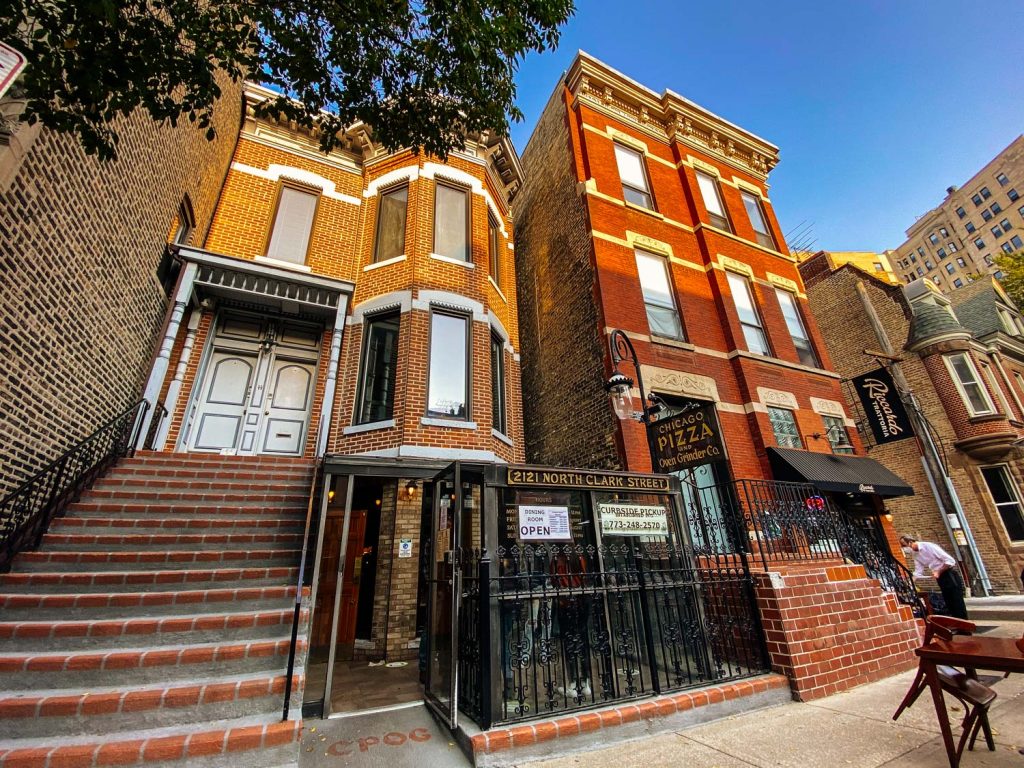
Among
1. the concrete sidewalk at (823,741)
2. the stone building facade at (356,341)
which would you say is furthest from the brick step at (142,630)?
the concrete sidewalk at (823,741)

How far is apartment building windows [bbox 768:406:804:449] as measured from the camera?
10.8m

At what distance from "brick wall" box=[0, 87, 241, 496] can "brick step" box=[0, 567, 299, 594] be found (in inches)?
63.7

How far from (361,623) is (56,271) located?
304 inches

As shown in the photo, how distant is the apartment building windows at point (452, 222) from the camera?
11.1m

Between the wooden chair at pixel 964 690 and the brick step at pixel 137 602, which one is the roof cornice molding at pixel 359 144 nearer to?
the brick step at pixel 137 602

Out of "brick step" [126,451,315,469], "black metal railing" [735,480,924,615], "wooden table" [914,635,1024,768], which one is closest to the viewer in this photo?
"wooden table" [914,635,1024,768]

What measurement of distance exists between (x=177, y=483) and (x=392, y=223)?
7.86m

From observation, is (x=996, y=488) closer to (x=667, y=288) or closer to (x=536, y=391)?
(x=667, y=288)

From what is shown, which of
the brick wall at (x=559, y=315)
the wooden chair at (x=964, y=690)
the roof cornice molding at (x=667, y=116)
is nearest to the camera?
the wooden chair at (x=964, y=690)

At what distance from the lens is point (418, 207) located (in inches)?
432

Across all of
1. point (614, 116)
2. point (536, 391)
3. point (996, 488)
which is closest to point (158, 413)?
point (536, 391)

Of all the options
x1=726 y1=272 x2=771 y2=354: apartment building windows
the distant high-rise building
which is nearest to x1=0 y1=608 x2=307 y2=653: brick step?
x1=726 y1=272 x2=771 y2=354: apartment building windows

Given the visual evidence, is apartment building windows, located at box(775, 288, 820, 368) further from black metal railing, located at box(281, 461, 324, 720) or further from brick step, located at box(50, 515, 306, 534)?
brick step, located at box(50, 515, 306, 534)

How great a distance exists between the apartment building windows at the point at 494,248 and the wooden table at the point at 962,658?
10.8 meters
